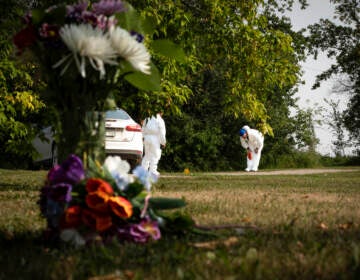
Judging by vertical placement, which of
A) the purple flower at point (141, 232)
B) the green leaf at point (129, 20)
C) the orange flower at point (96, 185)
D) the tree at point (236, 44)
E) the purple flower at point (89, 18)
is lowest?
the purple flower at point (141, 232)

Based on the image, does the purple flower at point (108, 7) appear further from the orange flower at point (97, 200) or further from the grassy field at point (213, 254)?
the grassy field at point (213, 254)

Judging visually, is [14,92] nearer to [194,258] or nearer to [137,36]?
[137,36]

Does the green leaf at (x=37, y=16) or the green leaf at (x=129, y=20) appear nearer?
the green leaf at (x=37, y=16)

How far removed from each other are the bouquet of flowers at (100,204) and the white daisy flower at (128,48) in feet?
2.14

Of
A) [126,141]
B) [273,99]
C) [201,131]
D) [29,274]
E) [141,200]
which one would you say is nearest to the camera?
[29,274]

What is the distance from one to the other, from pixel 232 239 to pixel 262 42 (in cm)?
800

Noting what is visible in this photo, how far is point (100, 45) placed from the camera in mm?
3350

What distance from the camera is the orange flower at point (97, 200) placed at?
3.35m

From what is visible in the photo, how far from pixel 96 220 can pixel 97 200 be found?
121mm

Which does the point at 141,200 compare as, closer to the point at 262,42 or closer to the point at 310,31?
the point at 262,42

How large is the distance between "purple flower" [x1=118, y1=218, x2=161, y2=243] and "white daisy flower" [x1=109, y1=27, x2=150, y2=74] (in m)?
1.00

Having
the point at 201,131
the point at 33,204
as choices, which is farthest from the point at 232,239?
the point at 201,131

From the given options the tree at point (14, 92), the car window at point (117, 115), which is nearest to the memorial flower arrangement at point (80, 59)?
the tree at point (14, 92)

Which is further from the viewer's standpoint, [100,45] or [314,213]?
[314,213]
